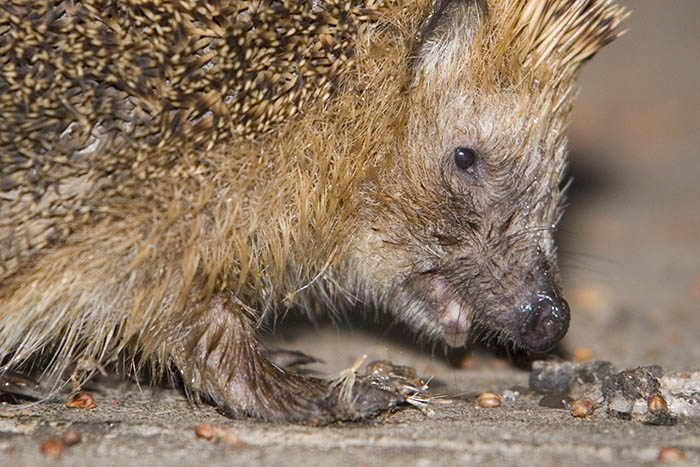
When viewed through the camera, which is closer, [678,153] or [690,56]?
[678,153]

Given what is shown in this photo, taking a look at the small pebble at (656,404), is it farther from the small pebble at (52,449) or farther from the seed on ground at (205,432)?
the small pebble at (52,449)

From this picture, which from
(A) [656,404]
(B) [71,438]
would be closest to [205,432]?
(B) [71,438]

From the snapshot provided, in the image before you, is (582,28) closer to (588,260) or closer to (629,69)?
(588,260)

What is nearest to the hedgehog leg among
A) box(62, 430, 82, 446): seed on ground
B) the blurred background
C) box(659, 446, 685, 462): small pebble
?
box(62, 430, 82, 446): seed on ground

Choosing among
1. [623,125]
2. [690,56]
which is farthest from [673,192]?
[690,56]

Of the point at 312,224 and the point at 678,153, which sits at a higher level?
the point at 678,153

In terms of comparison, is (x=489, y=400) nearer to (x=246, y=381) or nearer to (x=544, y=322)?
(x=544, y=322)
